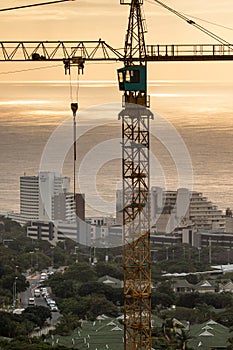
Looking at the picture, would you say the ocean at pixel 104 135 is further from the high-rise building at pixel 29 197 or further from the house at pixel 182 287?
the house at pixel 182 287

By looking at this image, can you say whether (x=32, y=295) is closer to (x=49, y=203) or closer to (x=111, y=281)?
(x=111, y=281)

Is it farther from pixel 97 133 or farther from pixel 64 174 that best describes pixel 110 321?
pixel 97 133

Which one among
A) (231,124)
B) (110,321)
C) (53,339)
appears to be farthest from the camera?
(231,124)

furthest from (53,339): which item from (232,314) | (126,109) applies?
(126,109)

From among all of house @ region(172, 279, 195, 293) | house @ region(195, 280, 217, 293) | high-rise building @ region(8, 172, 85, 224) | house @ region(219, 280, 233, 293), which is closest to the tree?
house @ region(172, 279, 195, 293)

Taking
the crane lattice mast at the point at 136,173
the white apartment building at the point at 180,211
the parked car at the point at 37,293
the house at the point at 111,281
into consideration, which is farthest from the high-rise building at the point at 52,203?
the crane lattice mast at the point at 136,173

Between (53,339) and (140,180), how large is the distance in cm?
487

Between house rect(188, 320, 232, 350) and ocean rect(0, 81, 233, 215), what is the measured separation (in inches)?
1024

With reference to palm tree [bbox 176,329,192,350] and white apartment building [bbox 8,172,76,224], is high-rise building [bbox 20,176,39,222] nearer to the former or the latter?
white apartment building [bbox 8,172,76,224]

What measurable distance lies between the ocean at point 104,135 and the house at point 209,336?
26007mm

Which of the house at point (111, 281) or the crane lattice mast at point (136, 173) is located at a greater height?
the crane lattice mast at point (136, 173)

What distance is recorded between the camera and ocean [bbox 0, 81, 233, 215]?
4928 centimetres

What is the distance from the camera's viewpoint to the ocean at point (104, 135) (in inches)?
1940

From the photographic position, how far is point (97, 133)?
53.0 meters
